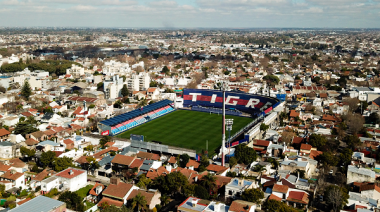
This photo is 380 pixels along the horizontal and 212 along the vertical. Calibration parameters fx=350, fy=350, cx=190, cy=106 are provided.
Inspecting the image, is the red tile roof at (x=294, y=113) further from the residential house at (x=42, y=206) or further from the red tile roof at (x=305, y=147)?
the residential house at (x=42, y=206)

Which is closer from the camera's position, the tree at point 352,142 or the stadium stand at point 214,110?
the tree at point 352,142

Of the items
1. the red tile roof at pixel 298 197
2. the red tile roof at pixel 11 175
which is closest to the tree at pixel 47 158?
the red tile roof at pixel 11 175

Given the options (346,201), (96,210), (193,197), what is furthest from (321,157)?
(96,210)

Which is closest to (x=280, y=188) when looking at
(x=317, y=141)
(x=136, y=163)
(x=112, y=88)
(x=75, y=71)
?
(x=136, y=163)

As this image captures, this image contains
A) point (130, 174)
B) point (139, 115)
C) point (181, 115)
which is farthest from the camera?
point (181, 115)

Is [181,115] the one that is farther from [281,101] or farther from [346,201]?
[346,201]

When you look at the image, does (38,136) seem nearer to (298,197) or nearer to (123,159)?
(123,159)

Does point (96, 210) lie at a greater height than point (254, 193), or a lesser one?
lesser
